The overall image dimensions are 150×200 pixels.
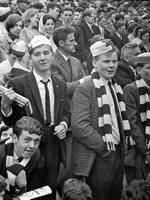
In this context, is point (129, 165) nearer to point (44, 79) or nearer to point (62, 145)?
point (62, 145)

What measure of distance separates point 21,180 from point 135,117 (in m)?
1.73

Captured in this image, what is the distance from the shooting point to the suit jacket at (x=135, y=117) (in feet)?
16.3

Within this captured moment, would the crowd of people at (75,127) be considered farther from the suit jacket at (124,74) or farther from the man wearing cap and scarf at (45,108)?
the suit jacket at (124,74)

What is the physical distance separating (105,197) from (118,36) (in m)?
6.85

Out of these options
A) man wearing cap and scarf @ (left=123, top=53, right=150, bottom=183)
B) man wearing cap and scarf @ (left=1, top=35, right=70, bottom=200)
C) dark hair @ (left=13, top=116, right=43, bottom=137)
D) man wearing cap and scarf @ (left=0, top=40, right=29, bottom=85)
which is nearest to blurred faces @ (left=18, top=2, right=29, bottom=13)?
man wearing cap and scarf @ (left=0, top=40, right=29, bottom=85)

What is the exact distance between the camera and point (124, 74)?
6.34 metres

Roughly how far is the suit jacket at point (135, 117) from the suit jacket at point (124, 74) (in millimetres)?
1074

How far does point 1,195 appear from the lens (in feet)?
11.3

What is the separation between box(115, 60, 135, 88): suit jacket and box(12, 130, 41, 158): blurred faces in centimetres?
253

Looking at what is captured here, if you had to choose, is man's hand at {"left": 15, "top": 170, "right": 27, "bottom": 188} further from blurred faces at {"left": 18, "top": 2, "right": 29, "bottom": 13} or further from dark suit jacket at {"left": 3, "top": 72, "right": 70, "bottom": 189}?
blurred faces at {"left": 18, "top": 2, "right": 29, "bottom": 13}

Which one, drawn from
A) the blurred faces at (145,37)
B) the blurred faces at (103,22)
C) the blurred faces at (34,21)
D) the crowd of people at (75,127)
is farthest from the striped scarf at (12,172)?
the blurred faces at (103,22)

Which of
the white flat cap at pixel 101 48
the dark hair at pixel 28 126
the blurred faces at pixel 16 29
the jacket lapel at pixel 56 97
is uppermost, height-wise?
the blurred faces at pixel 16 29

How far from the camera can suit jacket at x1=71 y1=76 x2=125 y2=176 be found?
4.45m

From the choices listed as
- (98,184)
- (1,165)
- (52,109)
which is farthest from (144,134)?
(1,165)
